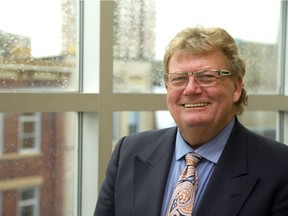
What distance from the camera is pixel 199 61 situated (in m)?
1.53

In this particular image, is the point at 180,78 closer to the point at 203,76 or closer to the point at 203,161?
the point at 203,76

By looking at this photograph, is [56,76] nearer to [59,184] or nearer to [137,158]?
[59,184]

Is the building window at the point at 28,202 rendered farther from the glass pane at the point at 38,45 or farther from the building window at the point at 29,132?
the glass pane at the point at 38,45

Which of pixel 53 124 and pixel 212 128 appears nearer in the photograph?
pixel 212 128

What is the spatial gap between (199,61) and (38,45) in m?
1.01

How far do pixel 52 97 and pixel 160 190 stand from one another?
2.56 feet

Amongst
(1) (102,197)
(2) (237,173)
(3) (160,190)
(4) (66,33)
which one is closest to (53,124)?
(4) (66,33)

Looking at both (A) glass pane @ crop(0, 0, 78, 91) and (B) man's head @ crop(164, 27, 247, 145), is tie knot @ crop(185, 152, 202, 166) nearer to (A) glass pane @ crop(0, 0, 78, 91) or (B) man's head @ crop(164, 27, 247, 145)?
(B) man's head @ crop(164, 27, 247, 145)

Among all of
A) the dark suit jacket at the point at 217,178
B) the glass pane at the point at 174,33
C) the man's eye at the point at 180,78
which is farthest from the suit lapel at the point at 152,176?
the glass pane at the point at 174,33

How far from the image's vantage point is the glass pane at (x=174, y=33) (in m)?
2.48

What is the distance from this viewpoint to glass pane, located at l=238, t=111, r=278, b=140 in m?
3.25

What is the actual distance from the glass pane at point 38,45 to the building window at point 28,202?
21.4 inches

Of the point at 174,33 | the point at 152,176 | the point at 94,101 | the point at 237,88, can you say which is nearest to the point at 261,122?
the point at 174,33

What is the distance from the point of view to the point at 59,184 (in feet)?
7.54
